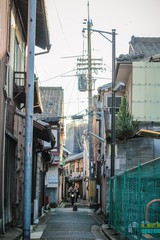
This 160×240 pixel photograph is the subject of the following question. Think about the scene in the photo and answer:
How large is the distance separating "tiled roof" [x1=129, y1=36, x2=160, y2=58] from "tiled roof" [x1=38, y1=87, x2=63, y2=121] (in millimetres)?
17201

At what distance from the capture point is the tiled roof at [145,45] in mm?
27703

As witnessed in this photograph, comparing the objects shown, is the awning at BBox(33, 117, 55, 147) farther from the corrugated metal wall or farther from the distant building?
the distant building

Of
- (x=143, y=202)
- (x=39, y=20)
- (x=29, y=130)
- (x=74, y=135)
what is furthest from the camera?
(x=74, y=135)

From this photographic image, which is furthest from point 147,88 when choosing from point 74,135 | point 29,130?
point 74,135

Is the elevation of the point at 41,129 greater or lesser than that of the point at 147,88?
lesser

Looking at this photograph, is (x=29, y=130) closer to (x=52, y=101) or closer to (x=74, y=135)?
(x=52, y=101)

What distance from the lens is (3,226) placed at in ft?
39.7

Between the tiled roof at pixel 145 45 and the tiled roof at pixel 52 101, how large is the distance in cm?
1720

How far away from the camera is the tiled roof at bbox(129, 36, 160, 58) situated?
27703mm

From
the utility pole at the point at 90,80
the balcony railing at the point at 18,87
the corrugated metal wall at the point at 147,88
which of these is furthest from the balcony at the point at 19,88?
the utility pole at the point at 90,80

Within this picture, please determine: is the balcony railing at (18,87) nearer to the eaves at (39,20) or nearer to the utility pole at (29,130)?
the eaves at (39,20)

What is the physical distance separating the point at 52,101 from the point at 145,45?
20553 millimetres

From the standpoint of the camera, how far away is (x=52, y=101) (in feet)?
158

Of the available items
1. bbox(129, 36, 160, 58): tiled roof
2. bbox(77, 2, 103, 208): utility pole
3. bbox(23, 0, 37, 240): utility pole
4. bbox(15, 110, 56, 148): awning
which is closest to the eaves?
bbox(15, 110, 56, 148): awning
